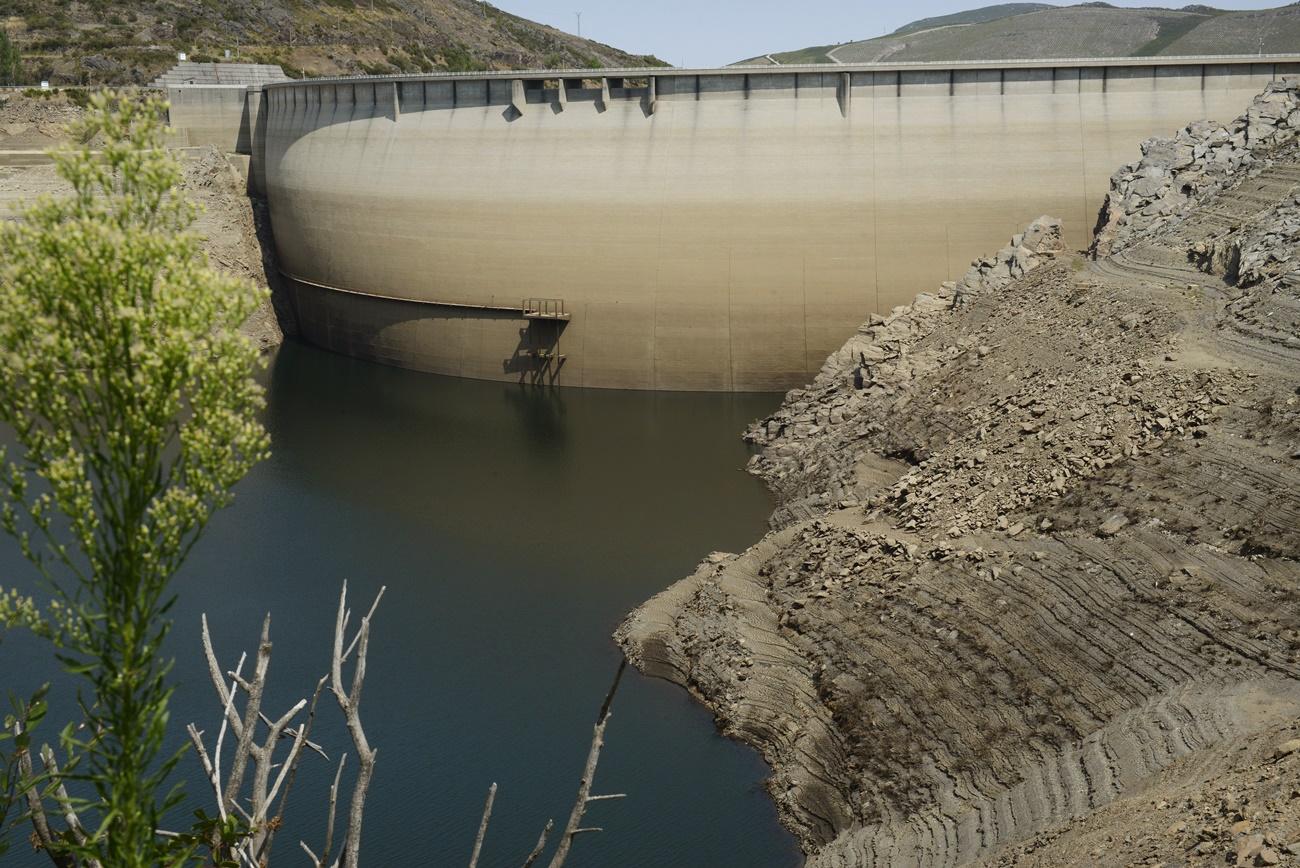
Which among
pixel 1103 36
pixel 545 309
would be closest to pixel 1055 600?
pixel 545 309

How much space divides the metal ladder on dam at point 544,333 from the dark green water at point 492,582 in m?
0.69

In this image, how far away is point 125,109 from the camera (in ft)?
17.9

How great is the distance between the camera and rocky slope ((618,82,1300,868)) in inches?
444

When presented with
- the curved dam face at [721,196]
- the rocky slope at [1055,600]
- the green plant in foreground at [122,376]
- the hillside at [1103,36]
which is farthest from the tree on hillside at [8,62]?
the green plant in foreground at [122,376]

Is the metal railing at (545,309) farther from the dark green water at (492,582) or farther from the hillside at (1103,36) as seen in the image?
the hillside at (1103,36)

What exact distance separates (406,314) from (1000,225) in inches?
541

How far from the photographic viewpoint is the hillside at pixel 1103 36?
170 feet

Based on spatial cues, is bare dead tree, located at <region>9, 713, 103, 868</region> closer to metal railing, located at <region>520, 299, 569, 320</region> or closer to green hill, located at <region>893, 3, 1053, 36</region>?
metal railing, located at <region>520, 299, 569, 320</region>

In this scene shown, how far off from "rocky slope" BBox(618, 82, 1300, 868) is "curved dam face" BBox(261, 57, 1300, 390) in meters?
5.82

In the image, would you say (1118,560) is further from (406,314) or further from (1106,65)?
(406,314)

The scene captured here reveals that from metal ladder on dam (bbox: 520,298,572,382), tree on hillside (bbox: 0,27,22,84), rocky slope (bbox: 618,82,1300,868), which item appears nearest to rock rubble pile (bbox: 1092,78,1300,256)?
rocky slope (bbox: 618,82,1300,868)

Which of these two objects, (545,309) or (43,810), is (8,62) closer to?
(545,309)

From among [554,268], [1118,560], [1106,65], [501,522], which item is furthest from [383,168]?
[1118,560]

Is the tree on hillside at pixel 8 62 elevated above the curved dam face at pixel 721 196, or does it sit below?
above
